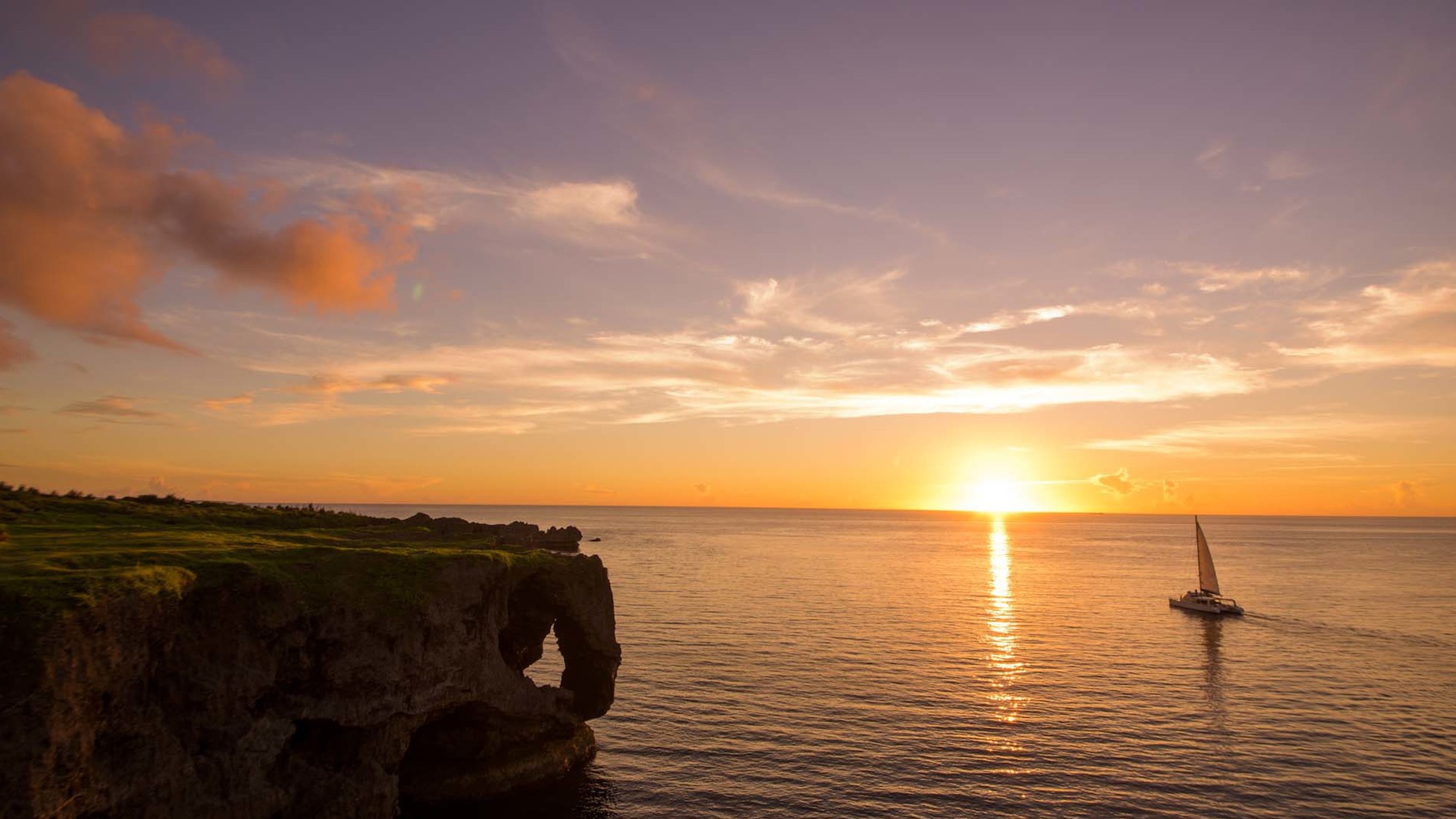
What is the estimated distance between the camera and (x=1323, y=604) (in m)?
96.4

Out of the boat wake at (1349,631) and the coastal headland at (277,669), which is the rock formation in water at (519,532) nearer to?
the coastal headland at (277,669)

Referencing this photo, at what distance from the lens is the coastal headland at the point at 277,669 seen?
21.4 metres

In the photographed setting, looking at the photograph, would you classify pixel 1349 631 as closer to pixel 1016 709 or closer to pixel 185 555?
pixel 1016 709

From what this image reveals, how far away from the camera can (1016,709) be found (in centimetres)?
4881

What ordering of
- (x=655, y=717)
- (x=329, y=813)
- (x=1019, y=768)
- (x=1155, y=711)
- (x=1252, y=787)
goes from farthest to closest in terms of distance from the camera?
(x=1155, y=711) < (x=655, y=717) < (x=1019, y=768) < (x=1252, y=787) < (x=329, y=813)

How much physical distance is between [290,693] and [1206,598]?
97719 millimetres

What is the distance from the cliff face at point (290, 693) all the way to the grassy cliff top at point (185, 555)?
0.19 m

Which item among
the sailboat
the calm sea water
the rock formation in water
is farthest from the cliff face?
the sailboat

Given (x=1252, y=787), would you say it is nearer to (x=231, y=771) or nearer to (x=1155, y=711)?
(x=1155, y=711)

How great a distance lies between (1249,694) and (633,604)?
57925 millimetres

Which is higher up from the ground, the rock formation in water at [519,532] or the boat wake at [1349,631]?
the rock formation in water at [519,532]

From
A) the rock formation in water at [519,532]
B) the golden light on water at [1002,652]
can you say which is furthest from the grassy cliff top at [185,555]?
the rock formation in water at [519,532]

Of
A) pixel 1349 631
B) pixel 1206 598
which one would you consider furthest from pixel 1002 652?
pixel 1206 598

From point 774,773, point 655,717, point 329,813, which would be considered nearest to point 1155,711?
point 774,773
